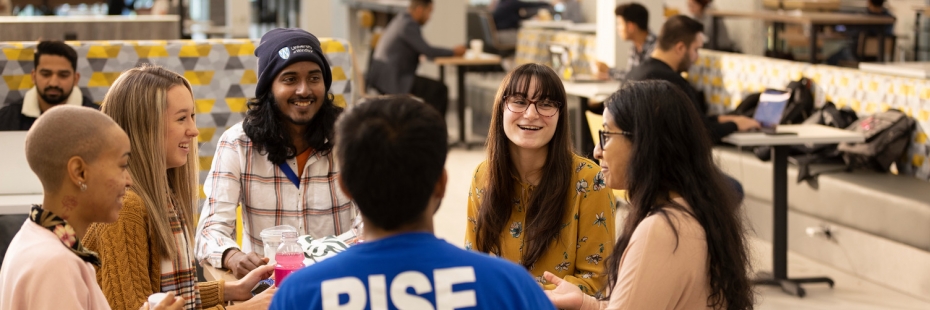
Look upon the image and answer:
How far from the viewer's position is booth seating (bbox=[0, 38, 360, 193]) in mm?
4328

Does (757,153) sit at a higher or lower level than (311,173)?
lower

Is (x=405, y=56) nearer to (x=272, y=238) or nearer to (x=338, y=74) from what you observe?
(x=338, y=74)

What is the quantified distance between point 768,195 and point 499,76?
6.21m

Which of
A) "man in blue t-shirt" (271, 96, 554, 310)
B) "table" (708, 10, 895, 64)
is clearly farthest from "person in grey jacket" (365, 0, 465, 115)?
"man in blue t-shirt" (271, 96, 554, 310)

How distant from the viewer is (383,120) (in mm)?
1299

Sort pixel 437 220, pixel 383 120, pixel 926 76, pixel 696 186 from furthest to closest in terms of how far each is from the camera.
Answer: pixel 437 220
pixel 926 76
pixel 696 186
pixel 383 120

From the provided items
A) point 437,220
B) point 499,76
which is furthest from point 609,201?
point 499,76

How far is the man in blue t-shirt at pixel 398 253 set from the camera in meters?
1.29

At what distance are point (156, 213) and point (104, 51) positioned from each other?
2.61 metres

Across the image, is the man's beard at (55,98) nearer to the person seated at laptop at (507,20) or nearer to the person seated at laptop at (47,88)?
the person seated at laptop at (47,88)

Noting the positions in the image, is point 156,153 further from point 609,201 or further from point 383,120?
point 609,201

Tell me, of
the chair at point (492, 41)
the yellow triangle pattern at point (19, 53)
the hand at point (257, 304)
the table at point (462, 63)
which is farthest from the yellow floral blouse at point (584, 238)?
the chair at point (492, 41)

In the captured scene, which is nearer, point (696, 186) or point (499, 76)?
point (696, 186)

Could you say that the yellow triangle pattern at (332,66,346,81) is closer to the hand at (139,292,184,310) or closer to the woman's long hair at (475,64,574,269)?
the woman's long hair at (475,64,574,269)
